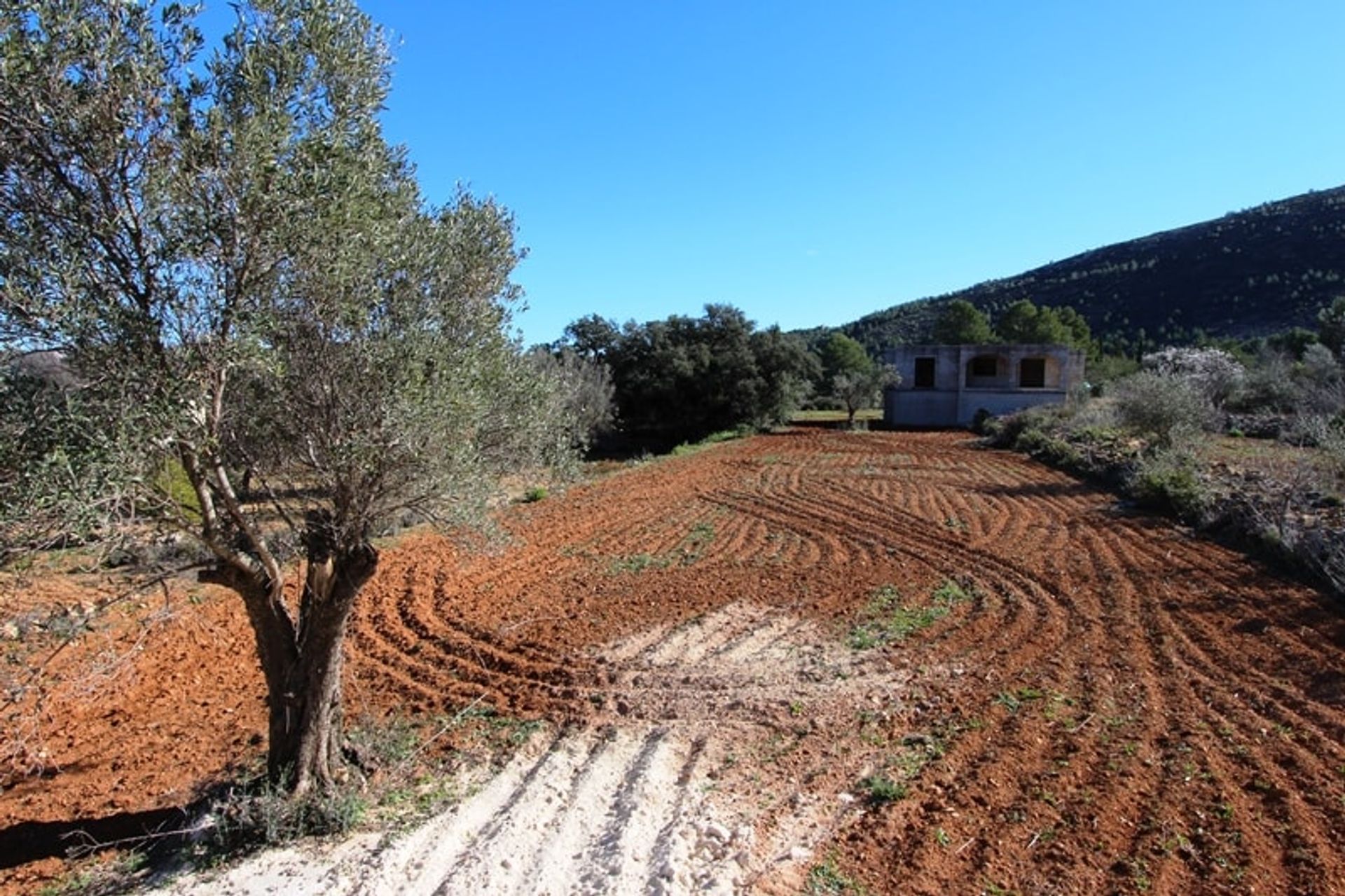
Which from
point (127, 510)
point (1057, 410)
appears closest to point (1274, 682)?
point (127, 510)

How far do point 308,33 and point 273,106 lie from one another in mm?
571

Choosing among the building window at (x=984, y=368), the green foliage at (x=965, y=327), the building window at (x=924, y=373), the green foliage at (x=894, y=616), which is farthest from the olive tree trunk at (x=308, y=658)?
the green foliage at (x=965, y=327)

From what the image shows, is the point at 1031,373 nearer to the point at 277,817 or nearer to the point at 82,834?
the point at 277,817

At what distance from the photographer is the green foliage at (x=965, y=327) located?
62500 millimetres

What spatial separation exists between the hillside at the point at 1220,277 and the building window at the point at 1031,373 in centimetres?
2097

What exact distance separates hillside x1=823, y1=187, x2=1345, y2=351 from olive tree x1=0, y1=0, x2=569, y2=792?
68687 mm

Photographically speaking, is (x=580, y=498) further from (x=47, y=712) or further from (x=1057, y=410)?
(x=1057, y=410)

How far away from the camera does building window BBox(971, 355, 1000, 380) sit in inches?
1897

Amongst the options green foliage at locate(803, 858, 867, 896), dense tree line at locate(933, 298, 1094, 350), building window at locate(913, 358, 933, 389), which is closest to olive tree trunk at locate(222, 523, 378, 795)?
green foliage at locate(803, 858, 867, 896)

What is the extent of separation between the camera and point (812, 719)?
6363 mm

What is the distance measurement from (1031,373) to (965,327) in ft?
51.2

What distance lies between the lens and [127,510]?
12.9 ft

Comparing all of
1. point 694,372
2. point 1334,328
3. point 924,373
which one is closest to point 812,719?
point 694,372

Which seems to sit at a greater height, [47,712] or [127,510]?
[127,510]
